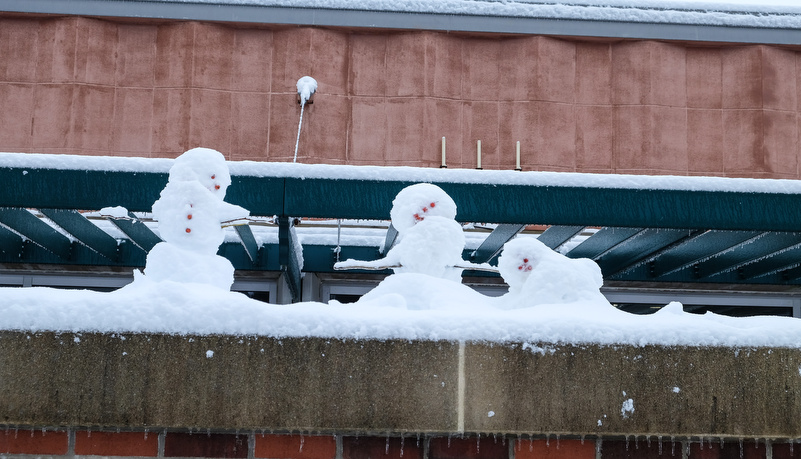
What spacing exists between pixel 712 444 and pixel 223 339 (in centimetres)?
161

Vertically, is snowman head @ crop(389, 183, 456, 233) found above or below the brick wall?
above

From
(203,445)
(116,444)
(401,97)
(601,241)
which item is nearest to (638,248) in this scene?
(601,241)

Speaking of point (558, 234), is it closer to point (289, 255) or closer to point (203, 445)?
point (289, 255)

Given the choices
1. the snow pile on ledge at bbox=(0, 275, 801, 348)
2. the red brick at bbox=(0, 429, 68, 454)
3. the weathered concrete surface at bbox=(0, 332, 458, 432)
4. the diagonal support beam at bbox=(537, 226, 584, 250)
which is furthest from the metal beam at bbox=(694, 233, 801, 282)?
the red brick at bbox=(0, 429, 68, 454)

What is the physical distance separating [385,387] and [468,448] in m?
0.34

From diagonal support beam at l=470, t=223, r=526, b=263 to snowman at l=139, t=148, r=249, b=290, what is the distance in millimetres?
2645

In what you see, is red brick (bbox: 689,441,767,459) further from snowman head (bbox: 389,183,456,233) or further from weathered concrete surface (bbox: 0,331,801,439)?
snowman head (bbox: 389,183,456,233)

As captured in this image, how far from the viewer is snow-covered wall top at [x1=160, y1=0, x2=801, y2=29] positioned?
29.6 ft

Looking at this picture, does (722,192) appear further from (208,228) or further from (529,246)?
(208,228)

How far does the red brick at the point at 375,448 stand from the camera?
7.54ft

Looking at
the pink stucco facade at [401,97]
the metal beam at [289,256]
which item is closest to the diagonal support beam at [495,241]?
the metal beam at [289,256]

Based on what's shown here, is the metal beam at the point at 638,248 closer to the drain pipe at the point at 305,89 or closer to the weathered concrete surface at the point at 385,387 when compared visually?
the weathered concrete surface at the point at 385,387

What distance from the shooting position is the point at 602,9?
920 centimetres

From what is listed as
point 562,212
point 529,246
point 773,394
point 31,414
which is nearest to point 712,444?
point 773,394
